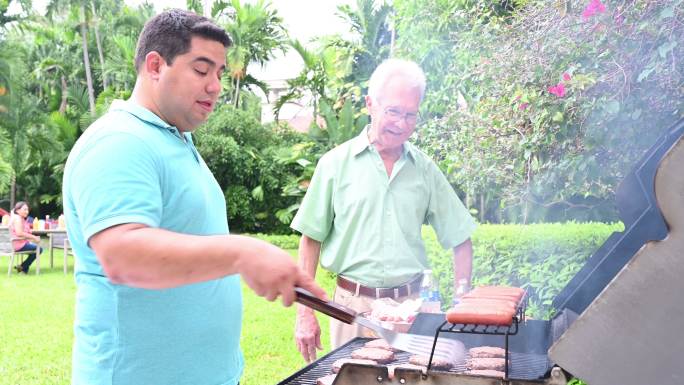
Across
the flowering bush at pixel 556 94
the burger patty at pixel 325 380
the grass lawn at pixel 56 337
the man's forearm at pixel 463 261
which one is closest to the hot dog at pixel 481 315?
the burger patty at pixel 325 380

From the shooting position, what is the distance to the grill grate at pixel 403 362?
2.14 metres

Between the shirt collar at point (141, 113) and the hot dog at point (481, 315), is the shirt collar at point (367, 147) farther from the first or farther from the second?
the shirt collar at point (141, 113)

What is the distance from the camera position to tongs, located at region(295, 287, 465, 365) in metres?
1.68

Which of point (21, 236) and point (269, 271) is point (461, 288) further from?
point (21, 236)

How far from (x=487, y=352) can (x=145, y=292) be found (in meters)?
1.23

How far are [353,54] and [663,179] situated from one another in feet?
65.6

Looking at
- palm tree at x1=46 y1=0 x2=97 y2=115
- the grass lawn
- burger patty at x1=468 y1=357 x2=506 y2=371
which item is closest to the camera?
burger patty at x1=468 y1=357 x2=506 y2=371

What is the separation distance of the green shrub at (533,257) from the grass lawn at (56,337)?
1.87 m

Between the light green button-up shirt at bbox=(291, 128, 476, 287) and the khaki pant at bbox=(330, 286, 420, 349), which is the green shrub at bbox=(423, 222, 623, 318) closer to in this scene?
the light green button-up shirt at bbox=(291, 128, 476, 287)

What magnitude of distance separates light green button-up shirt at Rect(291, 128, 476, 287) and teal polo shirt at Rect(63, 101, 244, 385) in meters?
1.43

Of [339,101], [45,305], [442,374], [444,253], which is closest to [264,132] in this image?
[339,101]

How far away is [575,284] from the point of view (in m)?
3.02

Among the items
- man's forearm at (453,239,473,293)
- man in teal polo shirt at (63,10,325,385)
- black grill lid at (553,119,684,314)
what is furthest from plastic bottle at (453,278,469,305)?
man in teal polo shirt at (63,10,325,385)

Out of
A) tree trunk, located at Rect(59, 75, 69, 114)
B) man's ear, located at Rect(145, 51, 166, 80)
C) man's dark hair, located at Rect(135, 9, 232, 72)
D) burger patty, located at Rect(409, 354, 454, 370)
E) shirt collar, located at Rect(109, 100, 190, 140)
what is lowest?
burger patty, located at Rect(409, 354, 454, 370)
